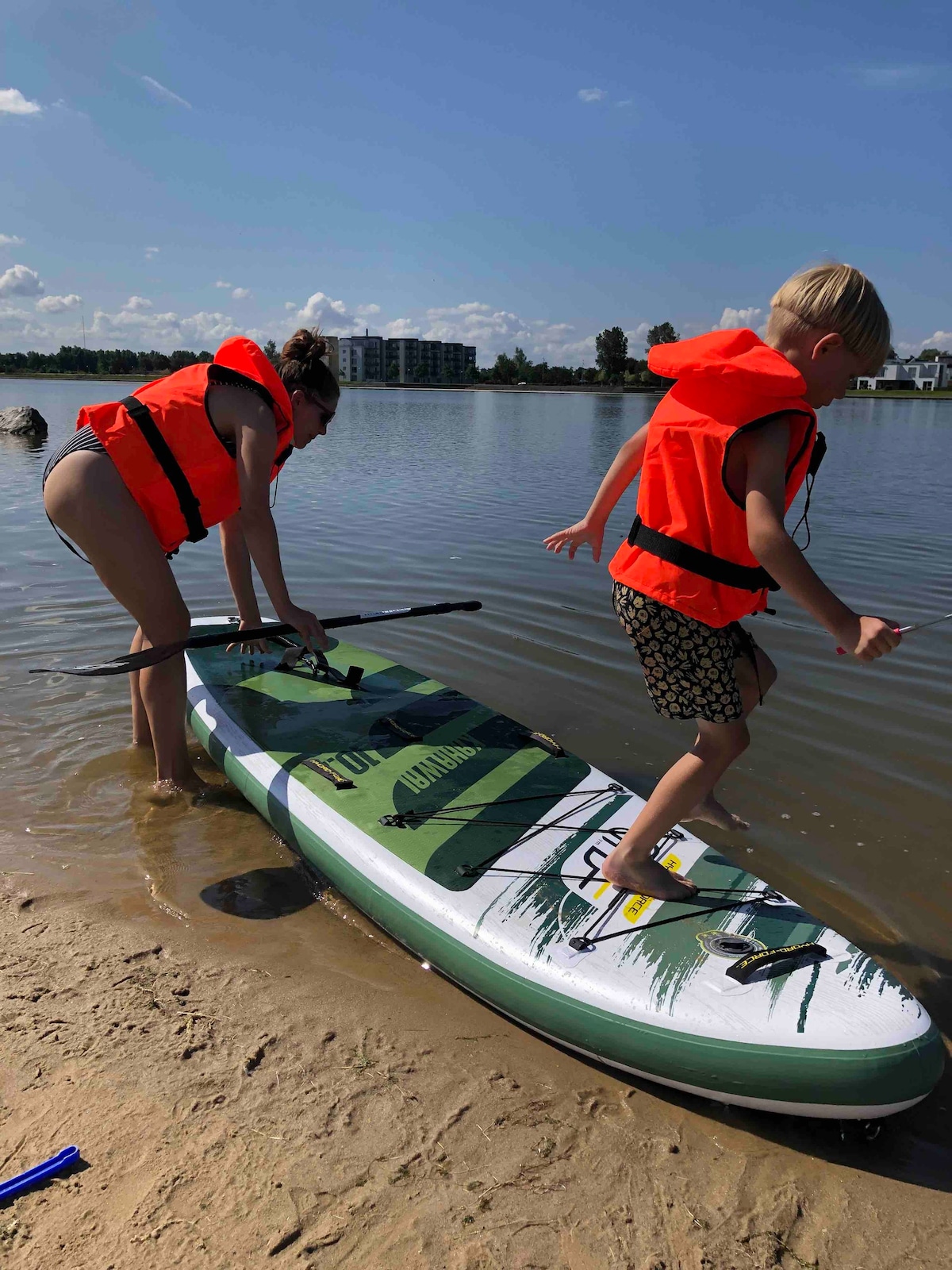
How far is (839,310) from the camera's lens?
2312 millimetres

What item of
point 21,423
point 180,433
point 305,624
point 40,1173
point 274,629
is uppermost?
point 21,423

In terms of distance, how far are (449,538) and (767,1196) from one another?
27.9 feet

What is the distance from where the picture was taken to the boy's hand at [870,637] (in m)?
2.16

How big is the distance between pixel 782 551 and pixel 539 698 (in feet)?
10.7

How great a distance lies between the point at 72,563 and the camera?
8.50 m

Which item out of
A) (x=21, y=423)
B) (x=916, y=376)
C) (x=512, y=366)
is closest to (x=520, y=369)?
(x=512, y=366)

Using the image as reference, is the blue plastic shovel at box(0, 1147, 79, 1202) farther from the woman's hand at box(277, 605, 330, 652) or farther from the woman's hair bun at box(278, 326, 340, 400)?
the woman's hair bun at box(278, 326, 340, 400)

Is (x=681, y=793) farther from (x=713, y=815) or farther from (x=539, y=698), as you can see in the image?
(x=539, y=698)

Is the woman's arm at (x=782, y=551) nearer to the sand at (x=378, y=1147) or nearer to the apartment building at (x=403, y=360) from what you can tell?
the sand at (x=378, y=1147)

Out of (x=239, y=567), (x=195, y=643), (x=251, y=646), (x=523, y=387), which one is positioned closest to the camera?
(x=195, y=643)

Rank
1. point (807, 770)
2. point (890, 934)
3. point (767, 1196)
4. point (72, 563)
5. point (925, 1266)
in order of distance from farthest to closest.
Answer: point (72, 563), point (807, 770), point (890, 934), point (767, 1196), point (925, 1266)

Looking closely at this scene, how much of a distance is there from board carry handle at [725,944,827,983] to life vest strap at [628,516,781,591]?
3.52 ft

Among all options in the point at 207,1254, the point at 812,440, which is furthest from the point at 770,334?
the point at 207,1254

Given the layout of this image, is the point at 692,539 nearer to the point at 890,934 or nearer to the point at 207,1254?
the point at 890,934
